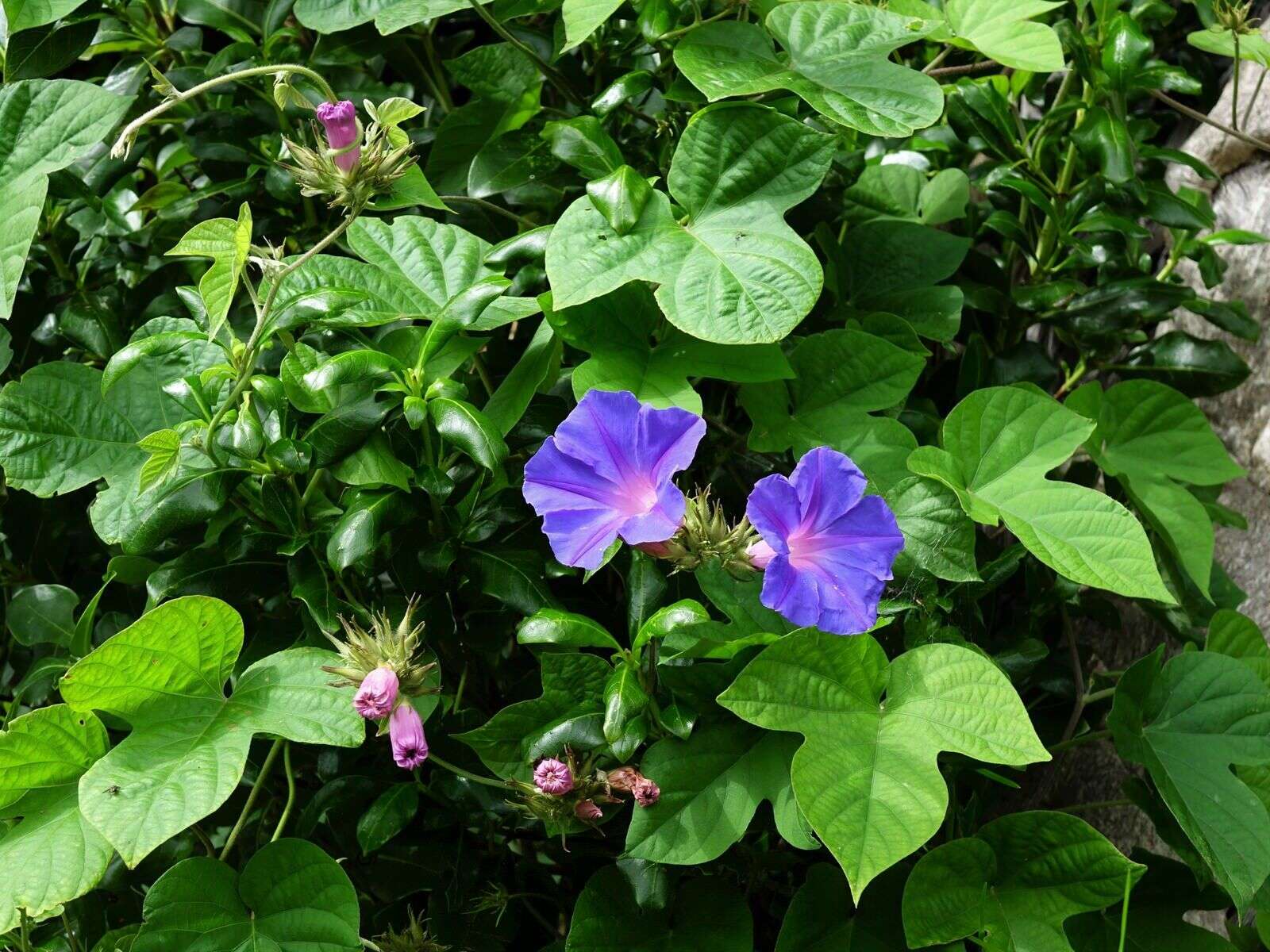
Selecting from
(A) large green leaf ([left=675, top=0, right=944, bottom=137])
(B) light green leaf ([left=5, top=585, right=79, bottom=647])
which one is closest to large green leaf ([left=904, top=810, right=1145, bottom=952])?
(A) large green leaf ([left=675, top=0, right=944, bottom=137])

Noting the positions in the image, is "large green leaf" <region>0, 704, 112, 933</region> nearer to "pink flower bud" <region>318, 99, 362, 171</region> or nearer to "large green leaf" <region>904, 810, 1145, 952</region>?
"pink flower bud" <region>318, 99, 362, 171</region>

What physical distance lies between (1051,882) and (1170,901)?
239 millimetres

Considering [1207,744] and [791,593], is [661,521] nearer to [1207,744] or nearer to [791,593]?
[791,593]

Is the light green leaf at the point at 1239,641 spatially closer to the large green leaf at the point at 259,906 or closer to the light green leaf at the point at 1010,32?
the light green leaf at the point at 1010,32

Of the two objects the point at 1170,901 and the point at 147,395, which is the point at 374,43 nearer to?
the point at 147,395

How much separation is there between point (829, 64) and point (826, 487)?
489mm

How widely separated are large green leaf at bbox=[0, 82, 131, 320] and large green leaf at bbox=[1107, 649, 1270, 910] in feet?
3.67

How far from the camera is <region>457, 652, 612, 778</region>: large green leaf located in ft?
3.19

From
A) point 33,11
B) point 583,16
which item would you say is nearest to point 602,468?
point 583,16

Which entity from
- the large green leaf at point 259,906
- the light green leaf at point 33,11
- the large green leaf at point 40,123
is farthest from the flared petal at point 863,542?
the light green leaf at point 33,11

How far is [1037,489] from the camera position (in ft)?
3.57

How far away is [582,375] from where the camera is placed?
1.01 meters

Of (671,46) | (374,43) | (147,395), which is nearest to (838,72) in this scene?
(671,46)

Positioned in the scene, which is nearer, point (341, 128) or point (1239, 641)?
point (341, 128)
